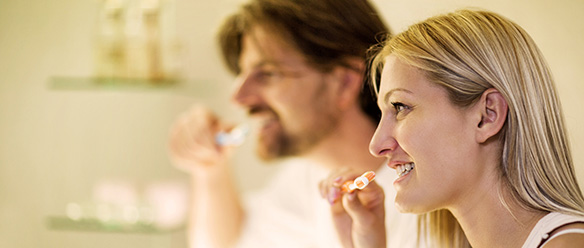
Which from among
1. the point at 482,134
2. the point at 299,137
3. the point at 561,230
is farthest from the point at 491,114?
the point at 299,137

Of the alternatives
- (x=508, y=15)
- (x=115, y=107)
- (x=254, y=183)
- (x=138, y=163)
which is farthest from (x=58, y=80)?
(x=508, y=15)

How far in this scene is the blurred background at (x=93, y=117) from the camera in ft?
4.37

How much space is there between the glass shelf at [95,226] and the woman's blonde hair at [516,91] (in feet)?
3.16

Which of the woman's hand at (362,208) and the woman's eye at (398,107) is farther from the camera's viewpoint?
the woman's hand at (362,208)

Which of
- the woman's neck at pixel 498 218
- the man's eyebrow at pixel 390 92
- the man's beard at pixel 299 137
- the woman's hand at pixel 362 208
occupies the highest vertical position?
the man's beard at pixel 299 137

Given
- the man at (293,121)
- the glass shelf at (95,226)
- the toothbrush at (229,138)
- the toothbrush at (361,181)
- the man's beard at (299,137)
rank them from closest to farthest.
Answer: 1. the toothbrush at (361,181)
2. the man at (293,121)
3. the man's beard at (299,137)
4. the toothbrush at (229,138)
5. the glass shelf at (95,226)

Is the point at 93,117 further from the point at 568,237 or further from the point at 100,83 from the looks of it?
the point at 568,237

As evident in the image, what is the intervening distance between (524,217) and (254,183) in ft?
3.90

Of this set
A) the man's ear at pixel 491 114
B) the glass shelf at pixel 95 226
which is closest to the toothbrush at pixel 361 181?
the man's ear at pixel 491 114

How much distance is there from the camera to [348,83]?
1054 millimetres

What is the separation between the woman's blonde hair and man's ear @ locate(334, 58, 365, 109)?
1.26 feet

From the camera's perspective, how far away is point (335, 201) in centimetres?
80

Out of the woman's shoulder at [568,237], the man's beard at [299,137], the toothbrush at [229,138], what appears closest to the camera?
the woman's shoulder at [568,237]

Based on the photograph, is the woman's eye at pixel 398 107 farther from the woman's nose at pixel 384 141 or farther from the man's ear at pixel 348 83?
the man's ear at pixel 348 83
